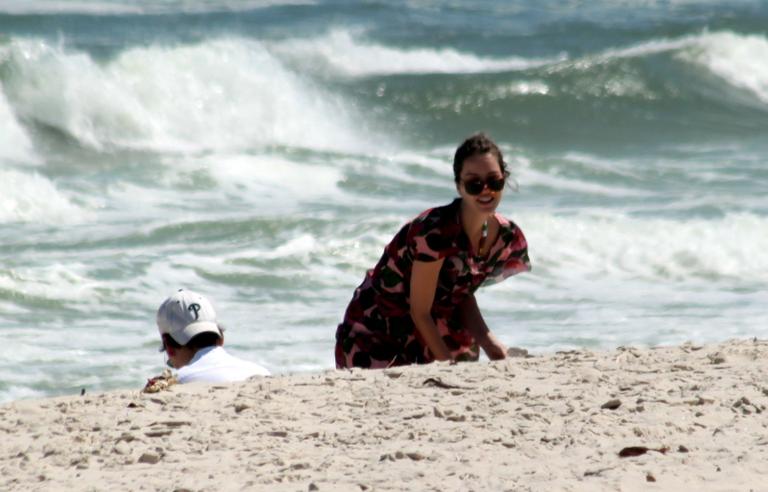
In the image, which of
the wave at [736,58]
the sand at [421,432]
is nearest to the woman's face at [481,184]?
the sand at [421,432]

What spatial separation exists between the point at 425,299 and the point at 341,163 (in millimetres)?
9805

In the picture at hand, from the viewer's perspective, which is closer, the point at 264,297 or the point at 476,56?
the point at 264,297

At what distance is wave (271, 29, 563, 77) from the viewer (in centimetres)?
2066

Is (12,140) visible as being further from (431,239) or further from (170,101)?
(431,239)

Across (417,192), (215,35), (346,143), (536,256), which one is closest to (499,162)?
(536,256)

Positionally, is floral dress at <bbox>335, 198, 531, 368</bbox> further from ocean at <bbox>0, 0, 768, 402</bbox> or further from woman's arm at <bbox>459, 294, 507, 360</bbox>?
ocean at <bbox>0, 0, 768, 402</bbox>

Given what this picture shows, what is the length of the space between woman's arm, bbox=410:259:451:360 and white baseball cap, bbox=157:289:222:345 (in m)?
0.80

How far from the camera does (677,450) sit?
4609 mm

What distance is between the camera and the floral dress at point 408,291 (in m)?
5.80

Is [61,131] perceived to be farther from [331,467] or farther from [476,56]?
[331,467]

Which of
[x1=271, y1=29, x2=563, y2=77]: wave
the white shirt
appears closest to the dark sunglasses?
the white shirt

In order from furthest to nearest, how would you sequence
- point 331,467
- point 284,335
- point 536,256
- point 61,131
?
point 61,131
point 536,256
point 284,335
point 331,467

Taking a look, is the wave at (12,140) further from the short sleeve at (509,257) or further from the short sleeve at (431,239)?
the short sleeve at (431,239)

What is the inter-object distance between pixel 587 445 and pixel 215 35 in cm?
1654
